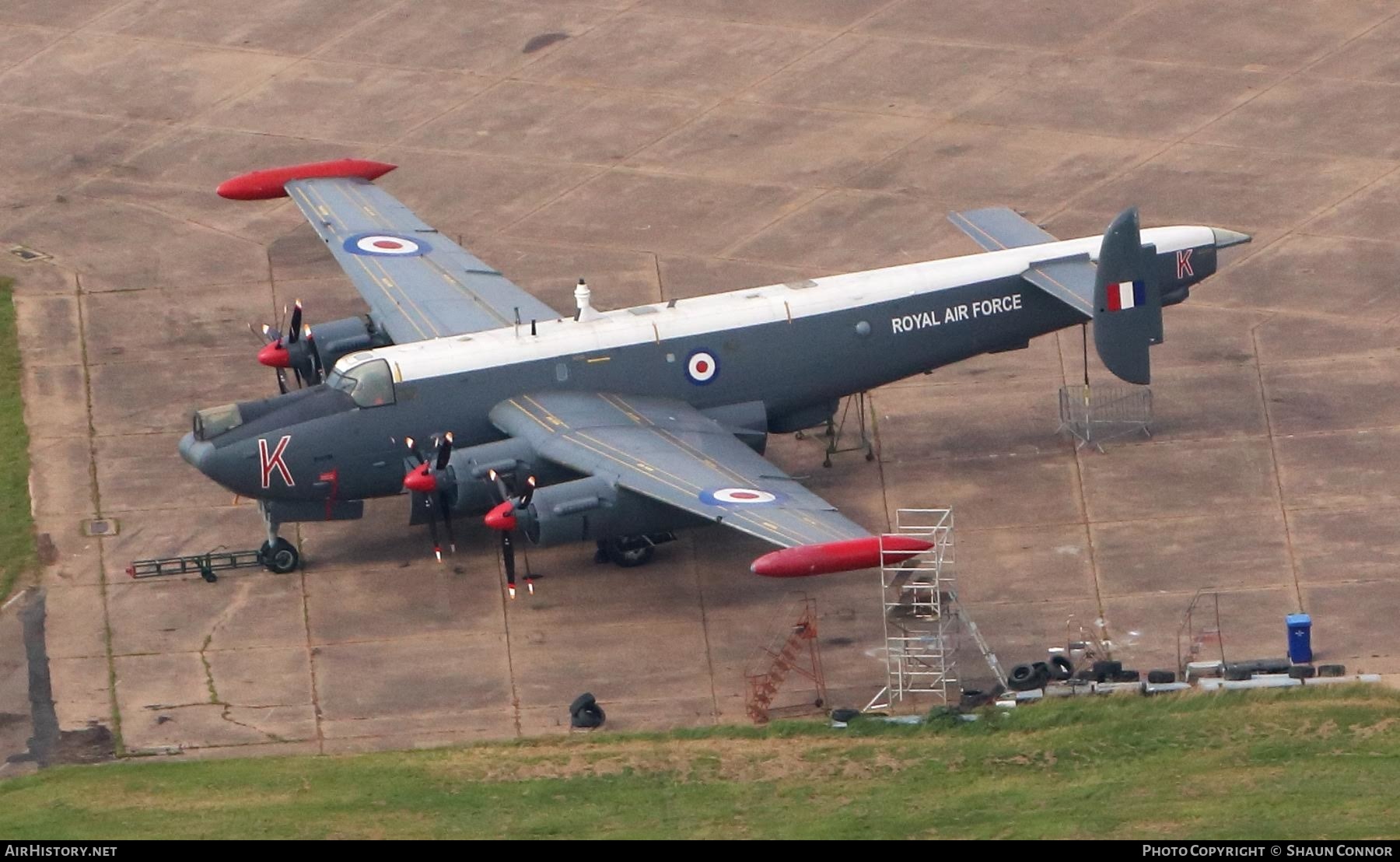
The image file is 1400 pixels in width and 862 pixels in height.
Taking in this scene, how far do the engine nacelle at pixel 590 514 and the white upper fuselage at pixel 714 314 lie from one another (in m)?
3.27

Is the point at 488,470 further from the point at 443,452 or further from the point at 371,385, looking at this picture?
the point at 371,385

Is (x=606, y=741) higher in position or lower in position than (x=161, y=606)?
lower

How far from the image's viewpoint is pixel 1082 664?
3631 centimetres

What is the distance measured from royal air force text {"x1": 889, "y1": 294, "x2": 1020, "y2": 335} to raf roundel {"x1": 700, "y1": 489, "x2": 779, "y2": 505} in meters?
5.25

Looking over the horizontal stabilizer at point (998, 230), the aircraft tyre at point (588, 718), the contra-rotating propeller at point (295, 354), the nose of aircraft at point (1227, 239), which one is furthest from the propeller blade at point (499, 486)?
the nose of aircraft at point (1227, 239)

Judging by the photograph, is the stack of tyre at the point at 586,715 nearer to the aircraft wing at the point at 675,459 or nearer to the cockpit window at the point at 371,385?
the aircraft wing at the point at 675,459

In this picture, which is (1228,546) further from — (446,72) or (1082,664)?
(446,72)

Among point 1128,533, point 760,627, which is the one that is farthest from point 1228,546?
point 760,627

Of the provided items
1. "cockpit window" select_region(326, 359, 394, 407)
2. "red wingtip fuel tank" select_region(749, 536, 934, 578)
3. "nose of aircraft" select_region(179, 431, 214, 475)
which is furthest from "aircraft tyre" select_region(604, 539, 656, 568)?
"nose of aircraft" select_region(179, 431, 214, 475)

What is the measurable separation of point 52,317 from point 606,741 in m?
17.8

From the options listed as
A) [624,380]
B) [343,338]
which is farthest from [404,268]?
[624,380]

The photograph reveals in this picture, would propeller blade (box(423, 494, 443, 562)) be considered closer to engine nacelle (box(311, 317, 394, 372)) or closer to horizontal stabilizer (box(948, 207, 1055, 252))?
engine nacelle (box(311, 317, 394, 372))

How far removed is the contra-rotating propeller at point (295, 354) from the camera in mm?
42469

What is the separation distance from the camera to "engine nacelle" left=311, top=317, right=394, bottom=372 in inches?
1677
